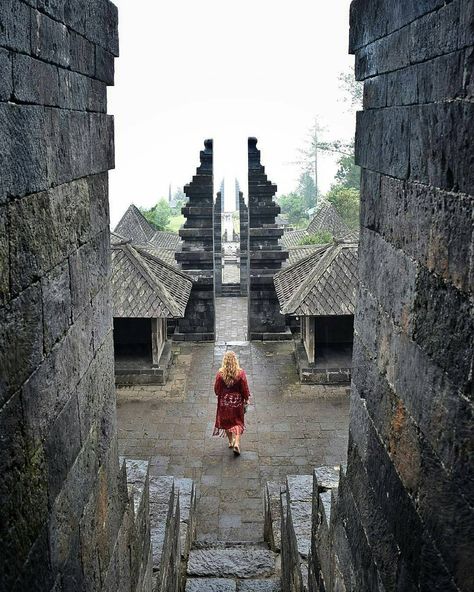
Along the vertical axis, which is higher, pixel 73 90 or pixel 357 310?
pixel 73 90

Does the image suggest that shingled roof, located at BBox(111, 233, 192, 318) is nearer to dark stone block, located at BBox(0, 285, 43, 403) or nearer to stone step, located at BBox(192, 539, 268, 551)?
stone step, located at BBox(192, 539, 268, 551)

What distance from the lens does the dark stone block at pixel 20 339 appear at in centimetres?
204

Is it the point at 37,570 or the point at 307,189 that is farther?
the point at 307,189

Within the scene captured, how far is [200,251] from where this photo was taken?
49.5 feet

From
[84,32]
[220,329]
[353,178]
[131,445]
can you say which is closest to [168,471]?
[131,445]

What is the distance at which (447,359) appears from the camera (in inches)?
82.7

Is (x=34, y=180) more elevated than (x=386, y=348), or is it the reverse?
(x=34, y=180)

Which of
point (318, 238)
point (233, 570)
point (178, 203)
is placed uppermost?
point (318, 238)

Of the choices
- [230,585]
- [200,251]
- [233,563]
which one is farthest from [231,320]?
[230,585]

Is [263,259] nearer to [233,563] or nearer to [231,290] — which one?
[231,290]

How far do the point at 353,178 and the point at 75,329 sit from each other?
3328cm

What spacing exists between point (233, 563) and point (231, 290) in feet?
54.1

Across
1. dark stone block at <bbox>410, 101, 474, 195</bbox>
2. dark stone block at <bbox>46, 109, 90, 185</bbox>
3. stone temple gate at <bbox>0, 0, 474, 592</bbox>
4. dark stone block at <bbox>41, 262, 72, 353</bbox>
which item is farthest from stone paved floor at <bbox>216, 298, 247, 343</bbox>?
dark stone block at <bbox>410, 101, 474, 195</bbox>

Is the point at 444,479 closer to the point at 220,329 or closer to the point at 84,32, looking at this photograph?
the point at 84,32
